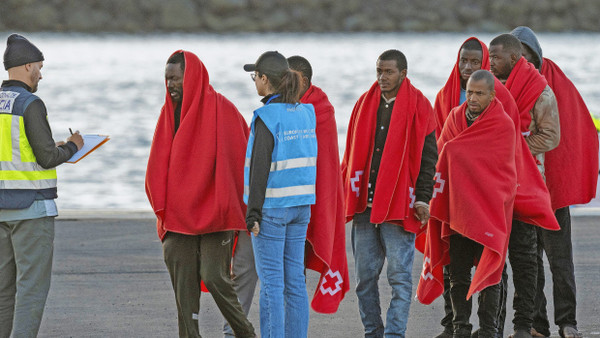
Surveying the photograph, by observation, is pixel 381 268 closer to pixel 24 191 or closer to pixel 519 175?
pixel 519 175

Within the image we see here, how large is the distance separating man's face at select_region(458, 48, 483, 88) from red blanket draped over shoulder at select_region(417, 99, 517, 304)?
388 millimetres

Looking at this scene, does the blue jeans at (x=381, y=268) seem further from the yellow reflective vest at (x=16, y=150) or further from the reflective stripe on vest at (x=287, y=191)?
the yellow reflective vest at (x=16, y=150)

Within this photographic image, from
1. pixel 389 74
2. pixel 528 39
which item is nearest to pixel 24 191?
pixel 389 74

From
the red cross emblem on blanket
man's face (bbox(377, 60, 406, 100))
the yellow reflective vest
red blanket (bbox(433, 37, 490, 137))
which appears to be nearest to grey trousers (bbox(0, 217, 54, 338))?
the yellow reflective vest

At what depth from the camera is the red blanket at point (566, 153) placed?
691 centimetres

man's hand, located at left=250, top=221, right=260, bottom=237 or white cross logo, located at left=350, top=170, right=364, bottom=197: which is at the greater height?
white cross logo, located at left=350, top=170, right=364, bottom=197

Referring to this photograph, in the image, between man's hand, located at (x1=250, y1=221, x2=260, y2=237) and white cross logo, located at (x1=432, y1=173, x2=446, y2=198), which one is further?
white cross logo, located at (x1=432, y1=173, x2=446, y2=198)

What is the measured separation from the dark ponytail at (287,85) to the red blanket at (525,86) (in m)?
1.57

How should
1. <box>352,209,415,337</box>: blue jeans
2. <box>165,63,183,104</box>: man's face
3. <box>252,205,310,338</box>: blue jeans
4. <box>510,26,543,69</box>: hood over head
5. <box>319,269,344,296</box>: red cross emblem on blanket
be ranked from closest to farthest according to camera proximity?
<box>252,205,310,338</box>: blue jeans
<box>165,63,183,104</box>: man's face
<box>352,209,415,337</box>: blue jeans
<box>319,269,344,296</box>: red cross emblem on blanket
<box>510,26,543,69</box>: hood over head

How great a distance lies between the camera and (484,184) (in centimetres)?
628

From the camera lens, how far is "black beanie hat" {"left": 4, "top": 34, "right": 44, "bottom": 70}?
18.8 feet

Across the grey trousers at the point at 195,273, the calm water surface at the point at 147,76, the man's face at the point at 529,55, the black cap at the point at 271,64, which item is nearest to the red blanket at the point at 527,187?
the man's face at the point at 529,55

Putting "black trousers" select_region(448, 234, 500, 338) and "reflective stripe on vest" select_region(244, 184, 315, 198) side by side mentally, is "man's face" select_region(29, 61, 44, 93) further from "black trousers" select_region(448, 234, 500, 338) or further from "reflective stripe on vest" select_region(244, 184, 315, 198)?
"black trousers" select_region(448, 234, 500, 338)

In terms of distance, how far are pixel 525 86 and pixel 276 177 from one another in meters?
1.82
